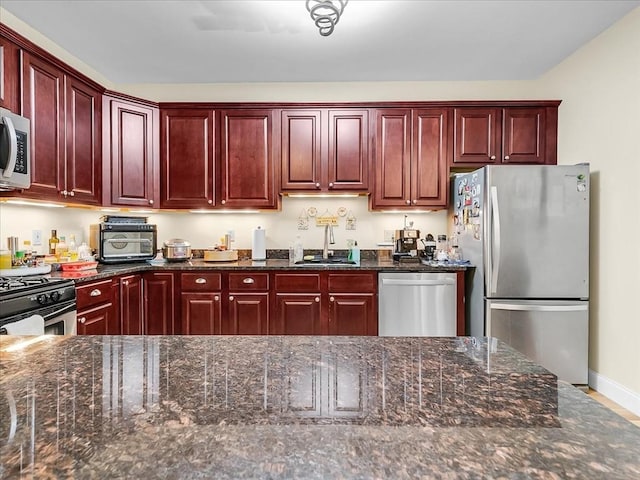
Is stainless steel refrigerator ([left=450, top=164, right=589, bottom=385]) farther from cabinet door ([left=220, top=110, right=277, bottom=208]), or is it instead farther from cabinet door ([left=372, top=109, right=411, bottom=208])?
cabinet door ([left=220, top=110, right=277, bottom=208])

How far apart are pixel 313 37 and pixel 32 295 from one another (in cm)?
254

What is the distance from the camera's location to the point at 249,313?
3246 millimetres

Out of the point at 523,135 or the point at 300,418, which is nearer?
the point at 300,418

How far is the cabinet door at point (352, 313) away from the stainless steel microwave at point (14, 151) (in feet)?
7.36

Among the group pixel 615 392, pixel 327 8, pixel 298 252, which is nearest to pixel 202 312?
pixel 298 252

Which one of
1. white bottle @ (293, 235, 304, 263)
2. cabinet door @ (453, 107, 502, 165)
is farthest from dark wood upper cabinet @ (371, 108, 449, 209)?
white bottle @ (293, 235, 304, 263)

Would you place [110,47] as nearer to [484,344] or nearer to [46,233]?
[46,233]

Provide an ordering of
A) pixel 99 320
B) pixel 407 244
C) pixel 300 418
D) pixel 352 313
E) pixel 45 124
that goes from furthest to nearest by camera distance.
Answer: pixel 407 244
pixel 352 313
pixel 99 320
pixel 45 124
pixel 300 418

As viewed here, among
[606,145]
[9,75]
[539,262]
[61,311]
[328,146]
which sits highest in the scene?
[9,75]

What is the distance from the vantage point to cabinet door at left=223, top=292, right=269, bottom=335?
324 centimetres

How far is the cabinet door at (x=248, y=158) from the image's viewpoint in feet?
11.7

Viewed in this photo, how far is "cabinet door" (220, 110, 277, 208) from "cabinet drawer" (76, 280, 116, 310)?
1.24 meters

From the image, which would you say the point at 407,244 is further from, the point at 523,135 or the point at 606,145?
the point at 606,145

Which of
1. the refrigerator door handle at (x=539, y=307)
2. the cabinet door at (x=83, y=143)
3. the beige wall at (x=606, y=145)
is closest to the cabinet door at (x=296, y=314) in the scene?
the refrigerator door handle at (x=539, y=307)
